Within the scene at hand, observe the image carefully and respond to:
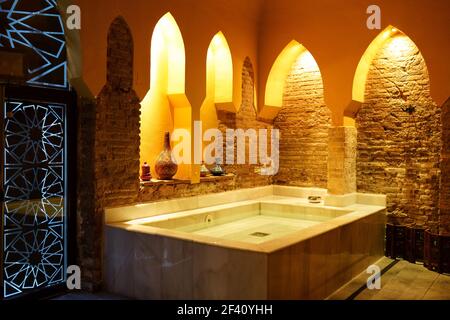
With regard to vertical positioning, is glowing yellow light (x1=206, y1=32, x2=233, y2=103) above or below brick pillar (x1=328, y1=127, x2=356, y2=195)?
above

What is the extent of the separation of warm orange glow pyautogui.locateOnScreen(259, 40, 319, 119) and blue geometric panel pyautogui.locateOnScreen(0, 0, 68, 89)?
354 cm

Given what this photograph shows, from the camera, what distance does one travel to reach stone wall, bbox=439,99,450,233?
5586 mm

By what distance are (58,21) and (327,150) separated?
14.0 ft

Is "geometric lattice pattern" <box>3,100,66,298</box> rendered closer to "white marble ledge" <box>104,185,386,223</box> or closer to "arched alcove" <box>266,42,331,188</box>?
"white marble ledge" <box>104,185,386,223</box>

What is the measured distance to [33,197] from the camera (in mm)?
4406

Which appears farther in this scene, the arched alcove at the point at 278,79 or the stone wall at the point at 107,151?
the arched alcove at the point at 278,79

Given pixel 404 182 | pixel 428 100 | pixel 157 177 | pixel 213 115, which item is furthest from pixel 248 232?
pixel 428 100

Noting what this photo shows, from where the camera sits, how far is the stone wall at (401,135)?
613 cm

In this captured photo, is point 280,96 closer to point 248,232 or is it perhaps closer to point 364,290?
point 248,232

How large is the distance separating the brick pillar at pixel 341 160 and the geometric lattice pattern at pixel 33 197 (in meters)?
3.72

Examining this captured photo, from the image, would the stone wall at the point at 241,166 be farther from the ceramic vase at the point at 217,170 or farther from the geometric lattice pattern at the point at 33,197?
the geometric lattice pattern at the point at 33,197

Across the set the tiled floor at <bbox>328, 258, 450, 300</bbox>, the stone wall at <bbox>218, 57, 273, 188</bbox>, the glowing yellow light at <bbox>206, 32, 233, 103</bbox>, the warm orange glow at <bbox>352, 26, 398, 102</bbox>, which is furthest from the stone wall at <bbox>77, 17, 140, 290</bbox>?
the warm orange glow at <bbox>352, 26, 398, 102</bbox>

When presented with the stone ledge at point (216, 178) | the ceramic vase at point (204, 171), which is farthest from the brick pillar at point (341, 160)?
the ceramic vase at point (204, 171)

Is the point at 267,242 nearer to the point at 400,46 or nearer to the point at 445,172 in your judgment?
the point at 445,172
